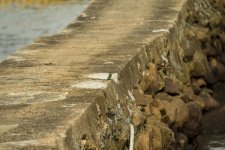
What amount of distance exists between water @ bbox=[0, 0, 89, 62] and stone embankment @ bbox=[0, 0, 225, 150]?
239 inches

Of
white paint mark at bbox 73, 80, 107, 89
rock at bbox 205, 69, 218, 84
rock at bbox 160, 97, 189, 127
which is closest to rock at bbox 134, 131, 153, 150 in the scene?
white paint mark at bbox 73, 80, 107, 89

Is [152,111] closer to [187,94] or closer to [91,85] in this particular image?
[91,85]

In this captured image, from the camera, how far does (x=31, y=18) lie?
65.4 ft

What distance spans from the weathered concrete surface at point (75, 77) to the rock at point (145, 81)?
10cm

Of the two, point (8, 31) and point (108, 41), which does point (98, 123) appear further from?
point (8, 31)

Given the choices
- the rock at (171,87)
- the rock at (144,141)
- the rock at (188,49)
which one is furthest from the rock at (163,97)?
the rock at (188,49)

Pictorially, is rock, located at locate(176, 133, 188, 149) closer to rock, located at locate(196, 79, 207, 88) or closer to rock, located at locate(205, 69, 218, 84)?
rock, located at locate(196, 79, 207, 88)

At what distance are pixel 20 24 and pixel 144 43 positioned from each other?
39.4 ft

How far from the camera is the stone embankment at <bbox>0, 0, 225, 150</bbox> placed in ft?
15.9

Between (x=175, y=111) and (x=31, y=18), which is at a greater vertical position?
(x=175, y=111)

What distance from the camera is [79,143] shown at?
4664mm

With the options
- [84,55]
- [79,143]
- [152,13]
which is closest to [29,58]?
[84,55]

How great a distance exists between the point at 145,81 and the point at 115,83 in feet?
4.29

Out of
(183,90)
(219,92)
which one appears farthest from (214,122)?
(219,92)
